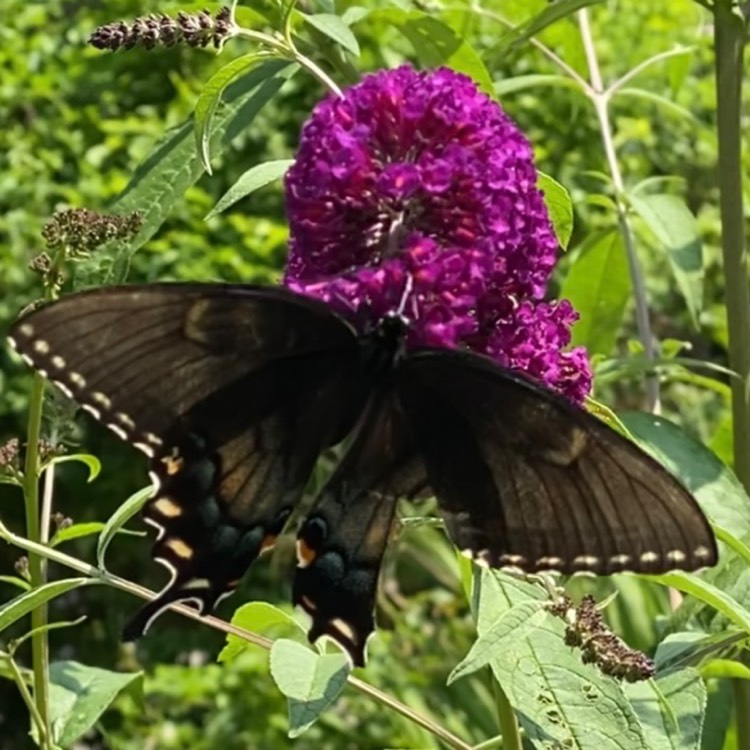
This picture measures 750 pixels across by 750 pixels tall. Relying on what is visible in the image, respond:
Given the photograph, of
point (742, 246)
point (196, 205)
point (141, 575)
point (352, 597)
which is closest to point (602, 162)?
point (196, 205)

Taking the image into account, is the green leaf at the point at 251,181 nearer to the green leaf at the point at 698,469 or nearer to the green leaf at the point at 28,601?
the green leaf at the point at 28,601

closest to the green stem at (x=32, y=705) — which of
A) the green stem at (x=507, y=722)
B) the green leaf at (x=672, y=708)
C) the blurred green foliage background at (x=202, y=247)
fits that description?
the green stem at (x=507, y=722)

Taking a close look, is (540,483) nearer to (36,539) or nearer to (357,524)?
(357,524)

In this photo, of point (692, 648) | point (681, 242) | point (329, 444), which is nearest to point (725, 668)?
point (692, 648)

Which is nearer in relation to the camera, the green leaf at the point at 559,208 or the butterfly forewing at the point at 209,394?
the butterfly forewing at the point at 209,394

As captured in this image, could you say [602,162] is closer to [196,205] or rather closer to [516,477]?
[196,205]

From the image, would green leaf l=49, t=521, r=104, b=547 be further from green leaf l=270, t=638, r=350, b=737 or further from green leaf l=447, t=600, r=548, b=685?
green leaf l=447, t=600, r=548, b=685

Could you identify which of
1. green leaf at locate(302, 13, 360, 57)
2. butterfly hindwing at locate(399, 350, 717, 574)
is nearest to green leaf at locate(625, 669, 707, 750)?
butterfly hindwing at locate(399, 350, 717, 574)
